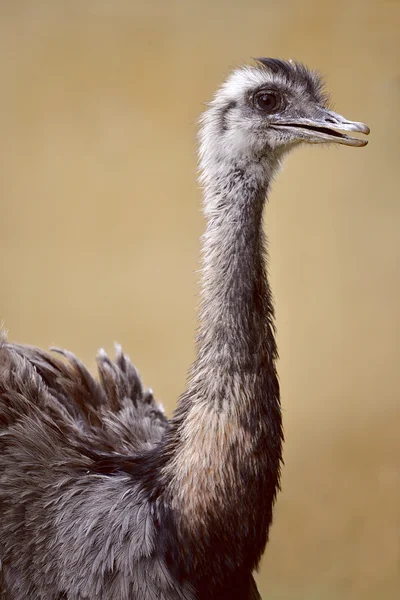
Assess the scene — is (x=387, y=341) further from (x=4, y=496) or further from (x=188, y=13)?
(x=4, y=496)

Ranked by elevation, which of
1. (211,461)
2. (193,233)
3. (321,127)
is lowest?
(211,461)

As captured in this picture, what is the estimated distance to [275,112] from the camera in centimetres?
149

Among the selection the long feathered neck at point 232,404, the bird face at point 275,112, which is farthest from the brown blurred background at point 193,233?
the long feathered neck at point 232,404

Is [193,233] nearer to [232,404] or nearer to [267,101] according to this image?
[267,101]

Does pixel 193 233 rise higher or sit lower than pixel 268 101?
higher

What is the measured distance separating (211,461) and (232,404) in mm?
101

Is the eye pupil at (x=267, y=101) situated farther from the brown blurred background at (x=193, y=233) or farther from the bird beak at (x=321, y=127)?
the brown blurred background at (x=193, y=233)

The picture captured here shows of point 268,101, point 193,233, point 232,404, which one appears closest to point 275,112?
point 268,101

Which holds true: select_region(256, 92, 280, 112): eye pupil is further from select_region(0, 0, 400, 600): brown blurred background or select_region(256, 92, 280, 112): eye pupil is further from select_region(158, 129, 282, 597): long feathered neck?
select_region(0, 0, 400, 600): brown blurred background

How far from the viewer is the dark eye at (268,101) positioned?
149cm

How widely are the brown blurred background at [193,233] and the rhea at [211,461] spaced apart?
0.78 m

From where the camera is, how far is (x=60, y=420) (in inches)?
66.1

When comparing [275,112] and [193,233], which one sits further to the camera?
[193,233]

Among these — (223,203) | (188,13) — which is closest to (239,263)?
(223,203)
